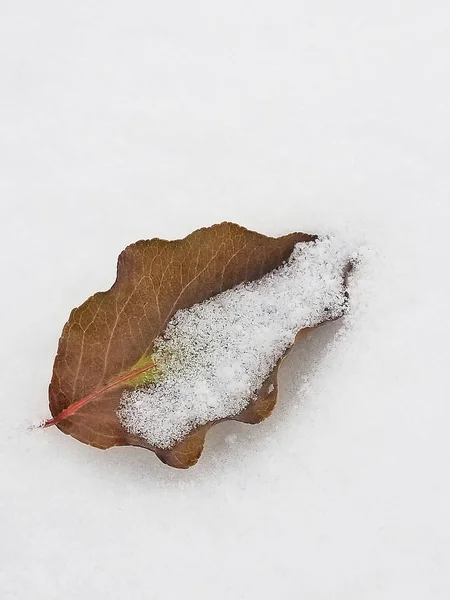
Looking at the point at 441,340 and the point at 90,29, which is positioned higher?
the point at 90,29

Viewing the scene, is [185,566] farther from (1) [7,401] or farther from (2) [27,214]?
(2) [27,214]

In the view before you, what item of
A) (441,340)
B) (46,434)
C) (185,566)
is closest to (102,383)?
(46,434)

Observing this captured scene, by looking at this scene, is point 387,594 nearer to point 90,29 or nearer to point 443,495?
point 443,495

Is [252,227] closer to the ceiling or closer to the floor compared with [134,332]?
closer to the ceiling

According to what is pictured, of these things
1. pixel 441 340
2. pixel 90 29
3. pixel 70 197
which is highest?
pixel 90 29
